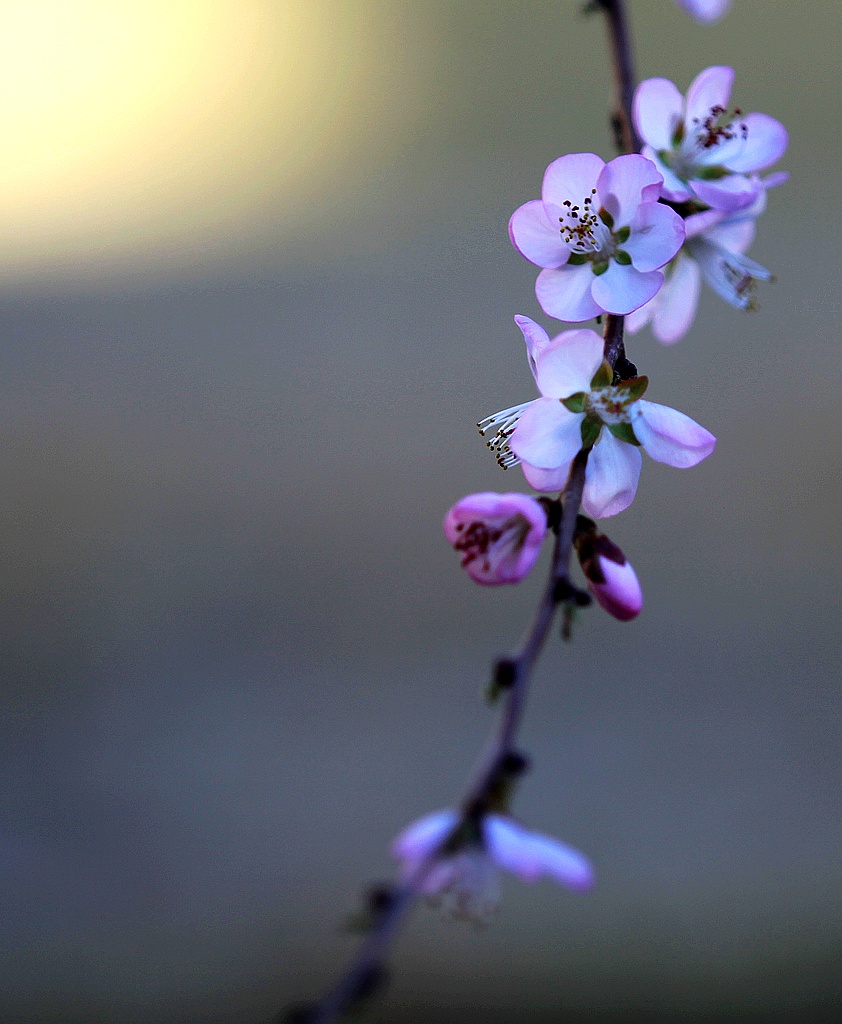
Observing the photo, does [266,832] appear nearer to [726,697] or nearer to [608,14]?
[726,697]

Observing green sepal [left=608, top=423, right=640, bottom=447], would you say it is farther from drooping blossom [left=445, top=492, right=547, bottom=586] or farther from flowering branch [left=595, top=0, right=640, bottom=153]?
flowering branch [left=595, top=0, right=640, bottom=153]

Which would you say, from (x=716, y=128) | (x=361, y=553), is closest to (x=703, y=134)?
(x=716, y=128)

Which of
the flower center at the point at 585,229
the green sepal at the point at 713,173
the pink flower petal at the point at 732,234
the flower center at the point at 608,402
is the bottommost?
the flower center at the point at 608,402

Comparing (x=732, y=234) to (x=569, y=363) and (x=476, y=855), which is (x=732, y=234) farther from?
(x=476, y=855)

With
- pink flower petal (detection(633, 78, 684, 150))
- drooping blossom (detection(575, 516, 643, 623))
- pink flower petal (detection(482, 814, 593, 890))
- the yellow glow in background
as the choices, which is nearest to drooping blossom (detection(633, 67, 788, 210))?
pink flower petal (detection(633, 78, 684, 150))

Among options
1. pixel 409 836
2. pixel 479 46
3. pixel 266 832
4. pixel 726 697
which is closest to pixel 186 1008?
pixel 266 832

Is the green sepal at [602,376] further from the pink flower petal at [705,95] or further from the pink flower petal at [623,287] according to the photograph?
the pink flower petal at [705,95]

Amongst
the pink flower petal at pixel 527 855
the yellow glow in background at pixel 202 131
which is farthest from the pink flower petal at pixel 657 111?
the yellow glow in background at pixel 202 131
